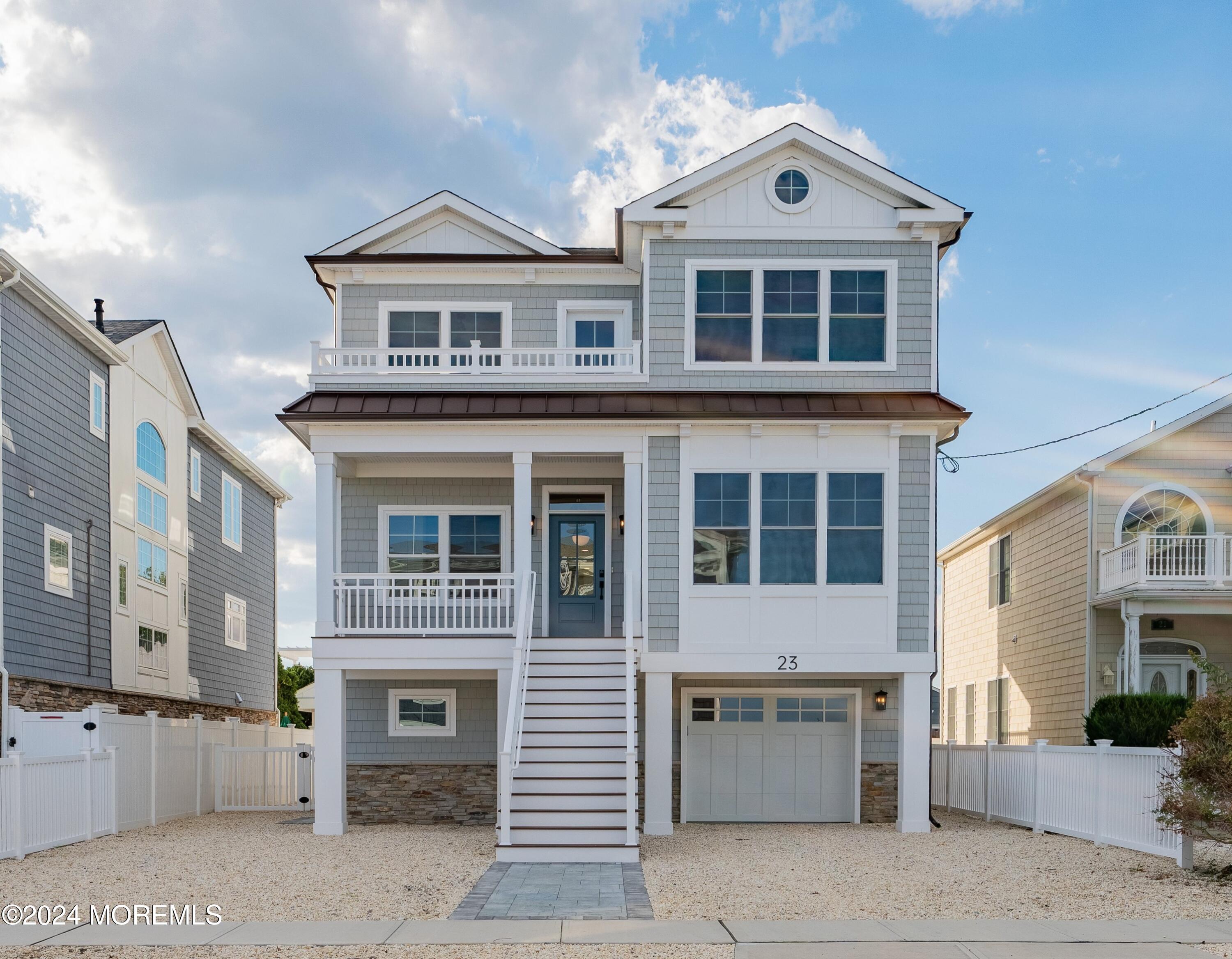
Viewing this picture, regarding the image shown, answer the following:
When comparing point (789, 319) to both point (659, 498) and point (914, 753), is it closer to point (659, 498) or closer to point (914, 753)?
point (659, 498)

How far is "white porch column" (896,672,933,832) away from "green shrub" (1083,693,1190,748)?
8.97ft

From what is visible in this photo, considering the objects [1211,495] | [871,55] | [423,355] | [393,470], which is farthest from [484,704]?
[1211,495]

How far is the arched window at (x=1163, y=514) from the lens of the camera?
19672 mm

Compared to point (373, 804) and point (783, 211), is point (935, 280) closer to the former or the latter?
point (783, 211)

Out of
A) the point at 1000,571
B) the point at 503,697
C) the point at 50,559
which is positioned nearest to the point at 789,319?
the point at 503,697

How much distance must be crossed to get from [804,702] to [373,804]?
633 centimetres

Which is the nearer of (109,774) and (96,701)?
(109,774)

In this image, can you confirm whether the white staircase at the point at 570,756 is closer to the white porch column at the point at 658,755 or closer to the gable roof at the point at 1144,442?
the white porch column at the point at 658,755

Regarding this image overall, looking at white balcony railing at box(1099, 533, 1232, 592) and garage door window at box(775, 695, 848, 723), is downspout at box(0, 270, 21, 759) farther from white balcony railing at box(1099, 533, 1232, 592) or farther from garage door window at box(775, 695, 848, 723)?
white balcony railing at box(1099, 533, 1232, 592)

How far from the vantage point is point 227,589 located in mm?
28000

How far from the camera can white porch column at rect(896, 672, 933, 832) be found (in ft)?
49.6

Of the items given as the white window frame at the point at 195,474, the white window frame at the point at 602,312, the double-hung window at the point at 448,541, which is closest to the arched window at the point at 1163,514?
the white window frame at the point at 602,312

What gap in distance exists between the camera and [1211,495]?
1962 centimetres

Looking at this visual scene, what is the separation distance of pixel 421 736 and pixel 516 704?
3.87m
